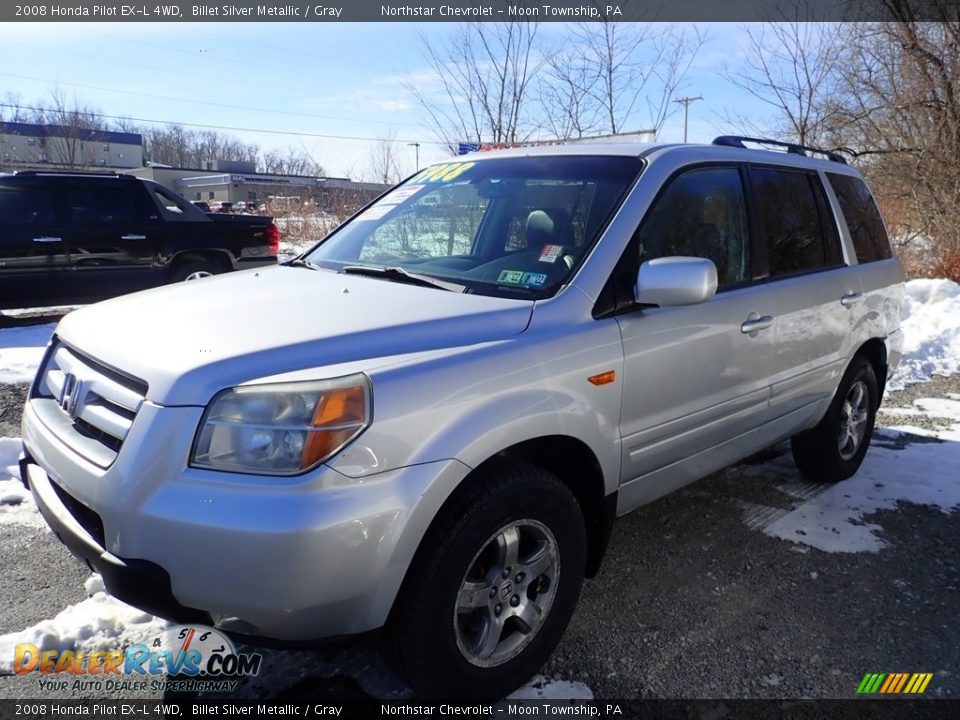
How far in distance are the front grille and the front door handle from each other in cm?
250

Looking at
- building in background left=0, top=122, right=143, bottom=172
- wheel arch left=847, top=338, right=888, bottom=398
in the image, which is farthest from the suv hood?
building in background left=0, top=122, right=143, bottom=172

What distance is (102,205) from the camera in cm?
917

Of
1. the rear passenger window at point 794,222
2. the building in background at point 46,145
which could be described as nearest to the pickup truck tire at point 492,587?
the rear passenger window at point 794,222

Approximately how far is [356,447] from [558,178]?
5.77 ft

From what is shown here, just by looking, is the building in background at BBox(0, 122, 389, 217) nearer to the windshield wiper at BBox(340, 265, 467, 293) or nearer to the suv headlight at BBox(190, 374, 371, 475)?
the windshield wiper at BBox(340, 265, 467, 293)

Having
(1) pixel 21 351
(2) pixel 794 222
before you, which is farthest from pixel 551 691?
(1) pixel 21 351

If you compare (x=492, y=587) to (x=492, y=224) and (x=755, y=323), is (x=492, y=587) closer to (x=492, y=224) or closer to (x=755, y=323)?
(x=492, y=224)

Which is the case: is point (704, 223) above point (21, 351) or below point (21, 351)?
above

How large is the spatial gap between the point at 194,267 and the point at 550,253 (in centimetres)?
815

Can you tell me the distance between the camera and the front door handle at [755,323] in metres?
3.25

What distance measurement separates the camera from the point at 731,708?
2.45m

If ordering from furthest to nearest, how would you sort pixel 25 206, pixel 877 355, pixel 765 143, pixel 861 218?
pixel 25 206
pixel 877 355
pixel 861 218
pixel 765 143

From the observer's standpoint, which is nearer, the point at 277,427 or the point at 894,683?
the point at 277,427

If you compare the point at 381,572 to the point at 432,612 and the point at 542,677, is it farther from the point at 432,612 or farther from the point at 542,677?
the point at 542,677
